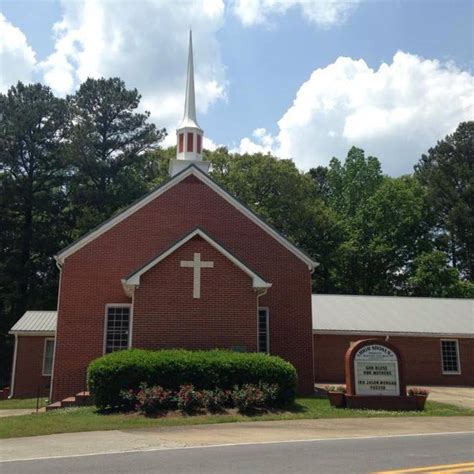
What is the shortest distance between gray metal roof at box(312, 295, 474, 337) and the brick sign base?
405 inches

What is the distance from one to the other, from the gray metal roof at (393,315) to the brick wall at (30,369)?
43.7ft

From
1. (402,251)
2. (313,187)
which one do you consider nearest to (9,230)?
(313,187)

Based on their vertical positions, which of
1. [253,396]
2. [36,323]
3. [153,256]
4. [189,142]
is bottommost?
[253,396]

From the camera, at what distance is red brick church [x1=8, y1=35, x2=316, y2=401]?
19.7m

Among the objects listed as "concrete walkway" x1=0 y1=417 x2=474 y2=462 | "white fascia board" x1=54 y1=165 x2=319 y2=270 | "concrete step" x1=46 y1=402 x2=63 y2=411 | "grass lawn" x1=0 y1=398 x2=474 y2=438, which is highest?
"white fascia board" x1=54 y1=165 x2=319 y2=270

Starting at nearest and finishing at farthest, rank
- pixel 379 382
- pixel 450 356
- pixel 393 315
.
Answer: pixel 379 382 < pixel 450 356 < pixel 393 315

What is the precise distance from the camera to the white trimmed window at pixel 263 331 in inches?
905

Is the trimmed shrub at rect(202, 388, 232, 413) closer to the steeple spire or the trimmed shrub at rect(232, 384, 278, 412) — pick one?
the trimmed shrub at rect(232, 384, 278, 412)

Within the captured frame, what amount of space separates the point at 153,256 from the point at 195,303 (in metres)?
3.54

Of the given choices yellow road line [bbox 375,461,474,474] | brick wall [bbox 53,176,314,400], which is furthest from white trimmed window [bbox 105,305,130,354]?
yellow road line [bbox 375,461,474,474]

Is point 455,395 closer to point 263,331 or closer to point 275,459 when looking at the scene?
point 263,331

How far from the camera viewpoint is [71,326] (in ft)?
Answer: 70.4

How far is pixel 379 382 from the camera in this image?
1809 centimetres

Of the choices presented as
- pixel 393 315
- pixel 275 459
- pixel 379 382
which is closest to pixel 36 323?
pixel 379 382
